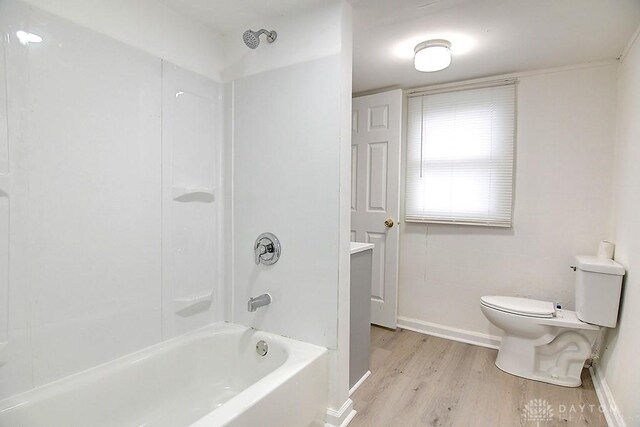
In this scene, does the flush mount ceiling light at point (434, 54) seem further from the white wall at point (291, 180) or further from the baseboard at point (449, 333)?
the baseboard at point (449, 333)

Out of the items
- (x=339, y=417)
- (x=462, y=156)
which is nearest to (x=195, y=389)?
(x=339, y=417)

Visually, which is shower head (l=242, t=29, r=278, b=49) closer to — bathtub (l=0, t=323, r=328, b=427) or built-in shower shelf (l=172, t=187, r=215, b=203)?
built-in shower shelf (l=172, t=187, r=215, b=203)

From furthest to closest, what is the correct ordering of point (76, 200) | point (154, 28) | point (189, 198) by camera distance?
point (189, 198)
point (154, 28)
point (76, 200)

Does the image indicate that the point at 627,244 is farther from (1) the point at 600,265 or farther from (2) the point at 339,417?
(2) the point at 339,417

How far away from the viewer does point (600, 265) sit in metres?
1.87

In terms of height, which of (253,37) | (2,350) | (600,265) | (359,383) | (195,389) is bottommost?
(359,383)

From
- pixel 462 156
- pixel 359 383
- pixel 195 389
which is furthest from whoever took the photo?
Result: pixel 462 156

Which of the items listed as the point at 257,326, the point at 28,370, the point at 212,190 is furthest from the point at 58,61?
the point at 257,326

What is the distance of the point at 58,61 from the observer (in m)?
1.28

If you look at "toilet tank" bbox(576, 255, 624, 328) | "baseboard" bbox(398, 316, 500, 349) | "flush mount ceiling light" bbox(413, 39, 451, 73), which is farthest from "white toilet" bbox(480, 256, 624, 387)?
"flush mount ceiling light" bbox(413, 39, 451, 73)

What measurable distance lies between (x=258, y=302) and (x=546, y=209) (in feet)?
7.17

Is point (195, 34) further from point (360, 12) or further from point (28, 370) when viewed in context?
point (28, 370)

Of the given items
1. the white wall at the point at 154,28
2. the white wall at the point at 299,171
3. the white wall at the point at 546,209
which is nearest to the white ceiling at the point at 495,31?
the white wall at the point at 546,209

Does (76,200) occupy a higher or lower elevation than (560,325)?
higher
